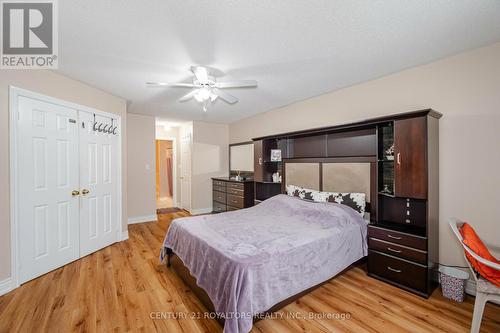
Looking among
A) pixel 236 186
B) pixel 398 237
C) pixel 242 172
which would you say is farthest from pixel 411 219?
pixel 242 172

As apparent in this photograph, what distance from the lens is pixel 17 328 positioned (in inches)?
71.1

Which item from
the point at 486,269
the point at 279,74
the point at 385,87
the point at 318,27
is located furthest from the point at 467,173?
the point at 279,74

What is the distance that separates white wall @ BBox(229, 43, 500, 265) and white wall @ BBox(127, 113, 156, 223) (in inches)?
189

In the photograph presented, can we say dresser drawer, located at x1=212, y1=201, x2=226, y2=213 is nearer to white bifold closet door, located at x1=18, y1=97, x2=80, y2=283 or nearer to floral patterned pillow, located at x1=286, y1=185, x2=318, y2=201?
floral patterned pillow, located at x1=286, y1=185, x2=318, y2=201

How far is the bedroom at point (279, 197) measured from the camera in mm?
1785

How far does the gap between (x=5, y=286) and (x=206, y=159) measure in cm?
422

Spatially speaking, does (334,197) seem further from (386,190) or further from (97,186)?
(97,186)

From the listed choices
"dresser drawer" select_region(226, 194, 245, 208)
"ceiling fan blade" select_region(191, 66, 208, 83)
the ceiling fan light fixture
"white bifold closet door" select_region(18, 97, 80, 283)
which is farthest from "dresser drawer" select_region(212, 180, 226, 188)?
"ceiling fan blade" select_region(191, 66, 208, 83)

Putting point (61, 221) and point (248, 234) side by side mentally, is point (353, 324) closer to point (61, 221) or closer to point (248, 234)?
point (248, 234)

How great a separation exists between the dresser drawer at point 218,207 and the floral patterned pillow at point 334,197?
2153mm

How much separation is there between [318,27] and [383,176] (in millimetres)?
2056

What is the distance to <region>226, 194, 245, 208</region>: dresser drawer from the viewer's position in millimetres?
4828

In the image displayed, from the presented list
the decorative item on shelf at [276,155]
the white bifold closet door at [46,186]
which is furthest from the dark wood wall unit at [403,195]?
the white bifold closet door at [46,186]

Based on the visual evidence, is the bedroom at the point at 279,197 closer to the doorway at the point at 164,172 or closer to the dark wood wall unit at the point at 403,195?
the dark wood wall unit at the point at 403,195
